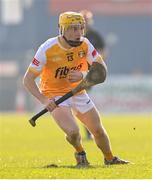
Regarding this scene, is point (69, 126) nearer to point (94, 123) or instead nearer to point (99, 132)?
point (94, 123)

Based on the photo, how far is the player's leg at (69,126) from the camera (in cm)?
1263

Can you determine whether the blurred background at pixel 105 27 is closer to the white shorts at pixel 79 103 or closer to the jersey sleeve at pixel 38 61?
the white shorts at pixel 79 103

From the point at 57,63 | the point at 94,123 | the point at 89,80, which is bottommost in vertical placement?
the point at 94,123

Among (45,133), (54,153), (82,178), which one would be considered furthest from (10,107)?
(82,178)

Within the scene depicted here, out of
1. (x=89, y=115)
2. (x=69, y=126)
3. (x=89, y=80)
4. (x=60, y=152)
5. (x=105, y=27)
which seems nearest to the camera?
(x=69, y=126)

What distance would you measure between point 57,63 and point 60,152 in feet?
16.5

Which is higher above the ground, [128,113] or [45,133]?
[45,133]

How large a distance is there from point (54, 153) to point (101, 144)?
420 cm

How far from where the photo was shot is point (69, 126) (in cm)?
1263

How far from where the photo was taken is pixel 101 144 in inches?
516

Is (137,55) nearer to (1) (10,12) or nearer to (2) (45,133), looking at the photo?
(1) (10,12)

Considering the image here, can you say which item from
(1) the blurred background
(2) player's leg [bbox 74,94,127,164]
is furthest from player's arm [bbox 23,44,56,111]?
(1) the blurred background

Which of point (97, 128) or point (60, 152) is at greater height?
point (97, 128)

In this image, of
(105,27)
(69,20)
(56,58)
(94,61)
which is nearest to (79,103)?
(94,61)
